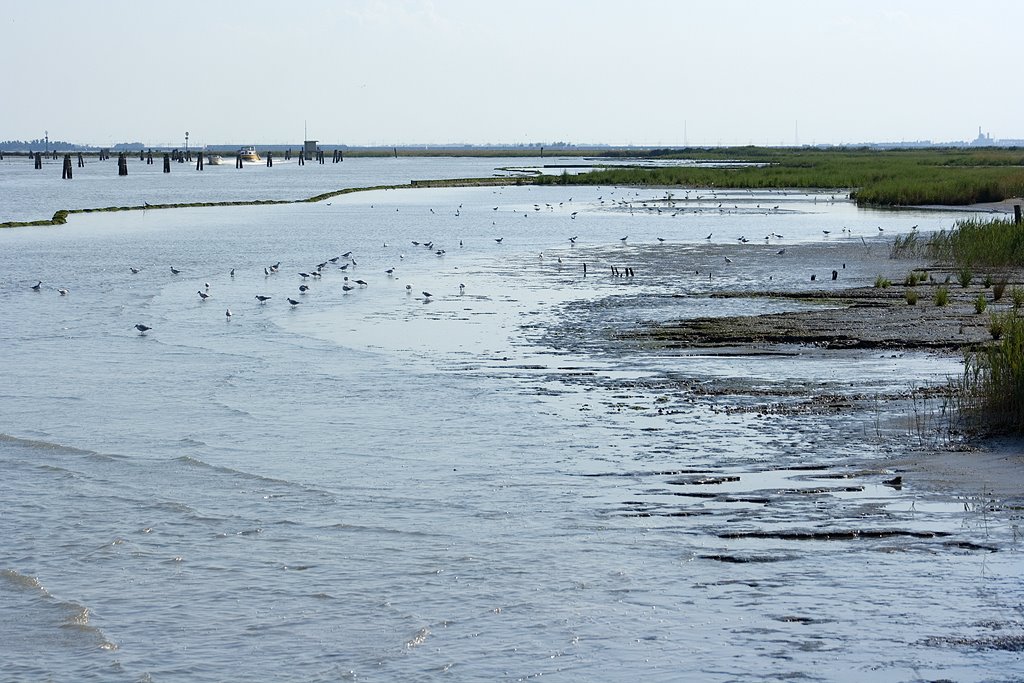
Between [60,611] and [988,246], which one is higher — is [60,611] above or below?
below

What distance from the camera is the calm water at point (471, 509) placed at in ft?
29.5

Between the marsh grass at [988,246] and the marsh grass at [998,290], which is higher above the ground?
the marsh grass at [988,246]

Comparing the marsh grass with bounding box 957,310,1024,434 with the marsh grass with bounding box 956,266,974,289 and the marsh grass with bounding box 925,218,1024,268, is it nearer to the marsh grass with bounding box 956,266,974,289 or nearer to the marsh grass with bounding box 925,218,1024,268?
the marsh grass with bounding box 956,266,974,289

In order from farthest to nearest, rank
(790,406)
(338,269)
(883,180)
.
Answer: (883,180) → (338,269) → (790,406)

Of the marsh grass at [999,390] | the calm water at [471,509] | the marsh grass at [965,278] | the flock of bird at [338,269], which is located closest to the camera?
the calm water at [471,509]

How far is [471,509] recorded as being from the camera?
12438mm

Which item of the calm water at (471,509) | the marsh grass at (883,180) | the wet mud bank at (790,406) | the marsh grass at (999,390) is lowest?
the calm water at (471,509)

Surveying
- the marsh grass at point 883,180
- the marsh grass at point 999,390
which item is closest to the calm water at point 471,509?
the marsh grass at point 999,390

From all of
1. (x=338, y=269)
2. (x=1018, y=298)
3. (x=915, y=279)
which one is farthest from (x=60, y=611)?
(x=338, y=269)

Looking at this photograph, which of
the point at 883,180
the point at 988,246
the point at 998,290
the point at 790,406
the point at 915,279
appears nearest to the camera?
the point at 790,406

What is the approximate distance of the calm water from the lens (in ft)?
29.5

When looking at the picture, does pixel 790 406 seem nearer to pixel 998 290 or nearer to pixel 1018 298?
pixel 1018 298

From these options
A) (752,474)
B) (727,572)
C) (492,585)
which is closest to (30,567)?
(492,585)

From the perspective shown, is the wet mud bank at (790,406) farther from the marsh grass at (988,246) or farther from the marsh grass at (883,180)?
the marsh grass at (883,180)
